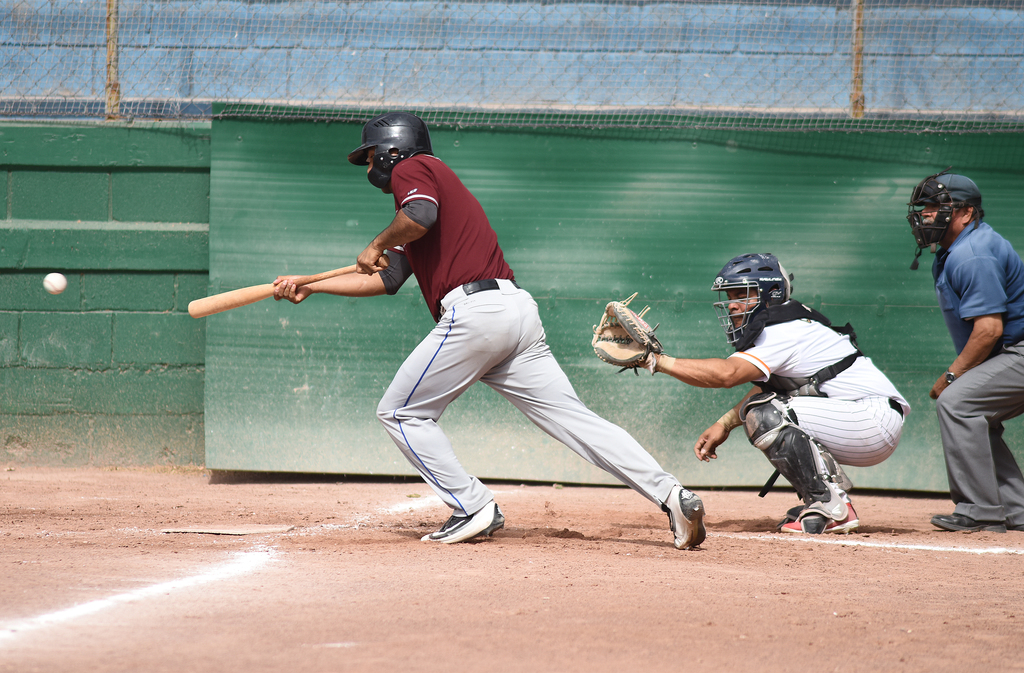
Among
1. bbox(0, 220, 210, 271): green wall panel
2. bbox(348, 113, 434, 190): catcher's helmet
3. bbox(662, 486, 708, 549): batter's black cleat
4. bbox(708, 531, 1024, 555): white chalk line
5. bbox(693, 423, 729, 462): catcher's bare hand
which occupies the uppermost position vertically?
bbox(348, 113, 434, 190): catcher's helmet

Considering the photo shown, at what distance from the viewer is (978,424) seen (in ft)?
15.6

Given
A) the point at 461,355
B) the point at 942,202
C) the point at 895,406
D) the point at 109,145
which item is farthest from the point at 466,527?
the point at 109,145

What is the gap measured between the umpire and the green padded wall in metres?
Result: 1.28

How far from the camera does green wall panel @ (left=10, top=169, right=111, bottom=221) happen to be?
21.5 ft

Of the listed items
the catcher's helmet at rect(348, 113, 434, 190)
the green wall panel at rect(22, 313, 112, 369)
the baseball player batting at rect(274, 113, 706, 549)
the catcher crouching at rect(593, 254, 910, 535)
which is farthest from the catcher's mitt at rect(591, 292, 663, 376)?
the green wall panel at rect(22, 313, 112, 369)

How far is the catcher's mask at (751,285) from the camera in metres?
4.48

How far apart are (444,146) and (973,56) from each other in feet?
12.5

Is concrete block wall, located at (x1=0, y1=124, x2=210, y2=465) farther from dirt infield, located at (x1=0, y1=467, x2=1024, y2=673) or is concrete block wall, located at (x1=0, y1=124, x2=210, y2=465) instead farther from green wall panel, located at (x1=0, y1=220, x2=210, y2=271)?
dirt infield, located at (x1=0, y1=467, x2=1024, y2=673)

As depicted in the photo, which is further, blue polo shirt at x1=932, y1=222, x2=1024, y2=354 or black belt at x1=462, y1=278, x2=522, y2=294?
blue polo shirt at x1=932, y1=222, x2=1024, y2=354

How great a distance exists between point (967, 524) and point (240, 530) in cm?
374

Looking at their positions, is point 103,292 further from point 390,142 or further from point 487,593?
point 487,593

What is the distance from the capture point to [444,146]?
636 cm

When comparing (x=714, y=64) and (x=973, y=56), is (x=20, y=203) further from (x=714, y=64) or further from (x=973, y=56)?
(x=973, y=56)

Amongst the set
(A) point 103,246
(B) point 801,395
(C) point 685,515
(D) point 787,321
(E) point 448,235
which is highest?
(A) point 103,246
